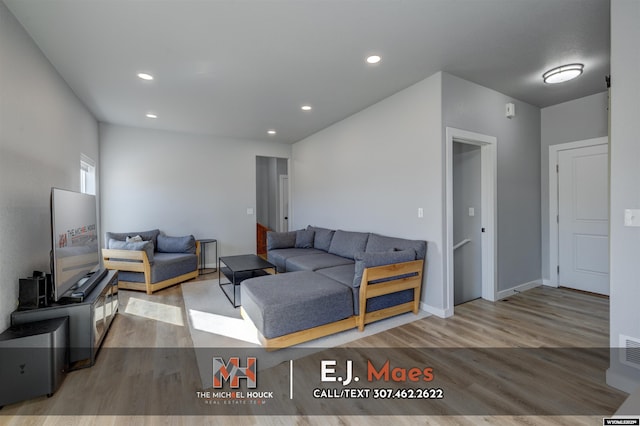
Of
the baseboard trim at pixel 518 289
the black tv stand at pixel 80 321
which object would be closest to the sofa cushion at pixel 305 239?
the baseboard trim at pixel 518 289

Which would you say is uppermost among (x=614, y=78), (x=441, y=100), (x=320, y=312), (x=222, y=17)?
(x=222, y=17)

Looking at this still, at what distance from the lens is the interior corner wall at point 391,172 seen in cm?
305

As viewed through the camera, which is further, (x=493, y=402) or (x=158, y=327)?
(x=158, y=327)

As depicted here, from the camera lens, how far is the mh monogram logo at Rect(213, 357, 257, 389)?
1.95m

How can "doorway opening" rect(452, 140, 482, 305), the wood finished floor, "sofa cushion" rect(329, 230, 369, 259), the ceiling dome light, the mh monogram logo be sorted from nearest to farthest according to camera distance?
the wood finished floor, the mh monogram logo, the ceiling dome light, "doorway opening" rect(452, 140, 482, 305), "sofa cushion" rect(329, 230, 369, 259)

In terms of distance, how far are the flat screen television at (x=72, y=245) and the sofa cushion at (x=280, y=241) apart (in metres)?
2.46

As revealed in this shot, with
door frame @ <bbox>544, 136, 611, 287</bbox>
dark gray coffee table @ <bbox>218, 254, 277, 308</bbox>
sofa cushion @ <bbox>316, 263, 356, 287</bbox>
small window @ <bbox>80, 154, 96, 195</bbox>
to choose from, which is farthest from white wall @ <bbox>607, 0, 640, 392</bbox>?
small window @ <bbox>80, 154, 96, 195</bbox>

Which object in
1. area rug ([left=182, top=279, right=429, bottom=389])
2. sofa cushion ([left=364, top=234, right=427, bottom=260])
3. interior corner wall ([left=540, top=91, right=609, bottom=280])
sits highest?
interior corner wall ([left=540, top=91, right=609, bottom=280])

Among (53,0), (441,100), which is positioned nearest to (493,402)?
(441,100)

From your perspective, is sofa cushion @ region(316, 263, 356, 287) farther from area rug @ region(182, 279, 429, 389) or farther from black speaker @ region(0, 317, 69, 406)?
black speaker @ region(0, 317, 69, 406)

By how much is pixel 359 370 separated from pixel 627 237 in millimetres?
1977

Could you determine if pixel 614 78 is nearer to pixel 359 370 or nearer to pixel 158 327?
pixel 359 370

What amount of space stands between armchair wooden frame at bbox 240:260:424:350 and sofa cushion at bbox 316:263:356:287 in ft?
0.79

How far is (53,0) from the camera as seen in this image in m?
1.91
